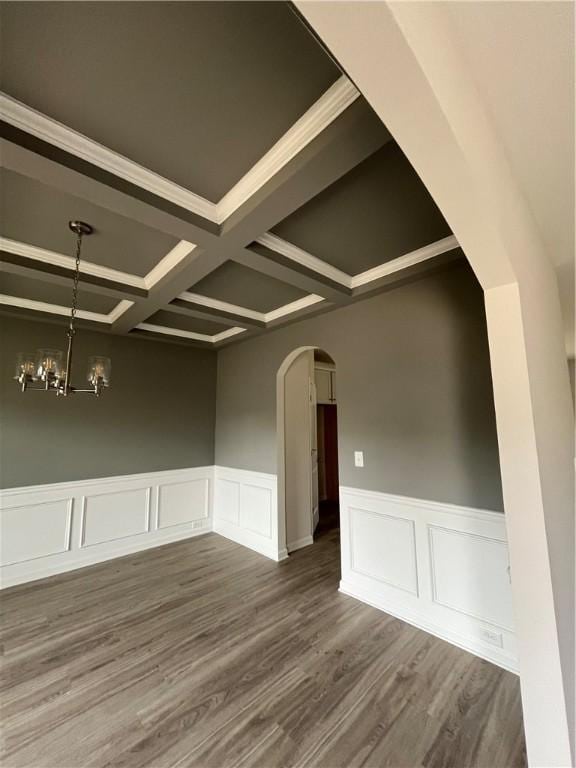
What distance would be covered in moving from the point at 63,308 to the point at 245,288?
195 centimetres

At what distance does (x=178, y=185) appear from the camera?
5.44 ft

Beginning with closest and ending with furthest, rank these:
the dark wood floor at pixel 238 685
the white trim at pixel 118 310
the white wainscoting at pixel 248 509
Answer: the dark wood floor at pixel 238 685, the white trim at pixel 118 310, the white wainscoting at pixel 248 509

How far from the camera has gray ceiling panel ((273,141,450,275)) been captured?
5.11 ft

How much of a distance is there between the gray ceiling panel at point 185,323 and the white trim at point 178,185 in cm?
Result: 177

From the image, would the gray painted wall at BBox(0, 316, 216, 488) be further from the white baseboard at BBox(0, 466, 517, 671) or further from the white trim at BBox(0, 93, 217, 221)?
the white trim at BBox(0, 93, 217, 221)

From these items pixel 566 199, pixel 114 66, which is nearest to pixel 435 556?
pixel 566 199

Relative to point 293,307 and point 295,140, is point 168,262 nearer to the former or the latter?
point 293,307

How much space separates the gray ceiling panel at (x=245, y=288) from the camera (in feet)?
8.41

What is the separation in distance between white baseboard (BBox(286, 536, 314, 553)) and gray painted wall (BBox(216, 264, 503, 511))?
136cm

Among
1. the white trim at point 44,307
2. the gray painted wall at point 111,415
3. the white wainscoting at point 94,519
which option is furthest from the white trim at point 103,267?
the white wainscoting at point 94,519

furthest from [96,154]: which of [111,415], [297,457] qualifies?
[297,457]

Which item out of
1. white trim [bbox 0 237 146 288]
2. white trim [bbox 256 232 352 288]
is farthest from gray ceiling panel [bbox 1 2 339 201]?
white trim [bbox 0 237 146 288]

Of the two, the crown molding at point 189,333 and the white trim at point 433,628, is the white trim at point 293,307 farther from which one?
the white trim at point 433,628

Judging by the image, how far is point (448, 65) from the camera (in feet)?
2.74
